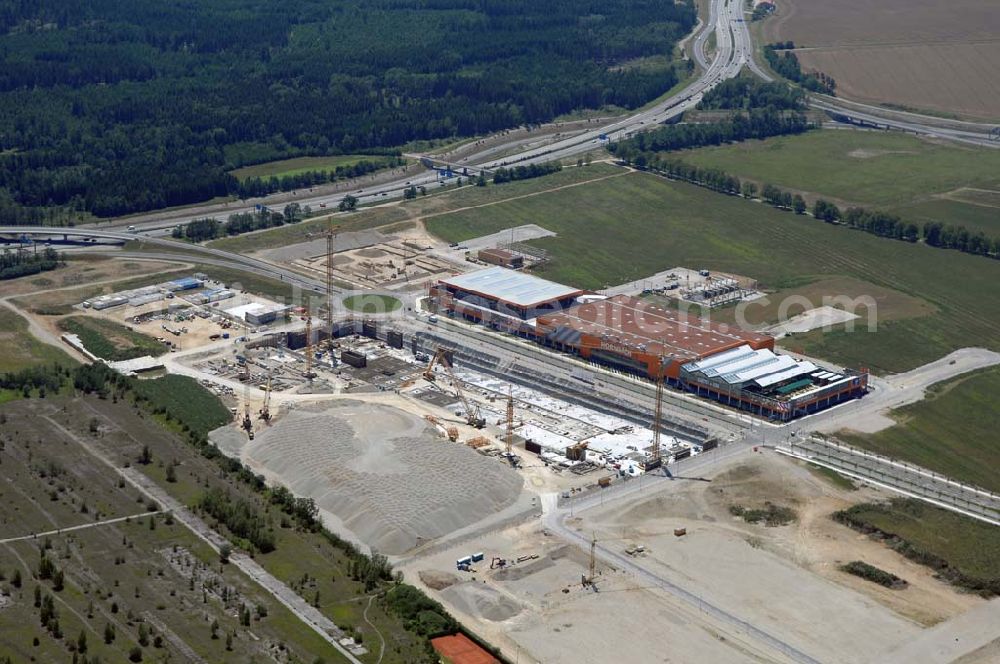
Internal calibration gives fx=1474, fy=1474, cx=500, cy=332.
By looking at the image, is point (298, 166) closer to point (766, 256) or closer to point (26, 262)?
point (26, 262)

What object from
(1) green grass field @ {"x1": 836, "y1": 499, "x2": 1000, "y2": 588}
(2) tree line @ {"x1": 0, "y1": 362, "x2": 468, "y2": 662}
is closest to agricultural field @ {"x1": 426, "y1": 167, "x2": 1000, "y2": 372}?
(1) green grass field @ {"x1": 836, "y1": 499, "x2": 1000, "y2": 588}

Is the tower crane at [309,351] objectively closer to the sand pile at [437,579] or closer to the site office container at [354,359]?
the site office container at [354,359]

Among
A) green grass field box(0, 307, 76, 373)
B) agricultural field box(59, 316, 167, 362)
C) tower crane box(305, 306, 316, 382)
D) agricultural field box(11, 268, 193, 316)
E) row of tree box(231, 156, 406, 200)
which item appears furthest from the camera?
row of tree box(231, 156, 406, 200)

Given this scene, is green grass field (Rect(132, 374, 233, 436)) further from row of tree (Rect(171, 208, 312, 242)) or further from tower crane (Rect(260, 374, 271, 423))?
row of tree (Rect(171, 208, 312, 242))

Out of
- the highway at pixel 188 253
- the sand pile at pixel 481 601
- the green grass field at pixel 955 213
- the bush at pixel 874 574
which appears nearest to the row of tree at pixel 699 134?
the green grass field at pixel 955 213

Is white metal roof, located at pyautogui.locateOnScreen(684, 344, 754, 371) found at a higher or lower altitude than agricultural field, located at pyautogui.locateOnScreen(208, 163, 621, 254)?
higher

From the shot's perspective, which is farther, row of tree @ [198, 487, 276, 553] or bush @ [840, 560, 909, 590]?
row of tree @ [198, 487, 276, 553]
